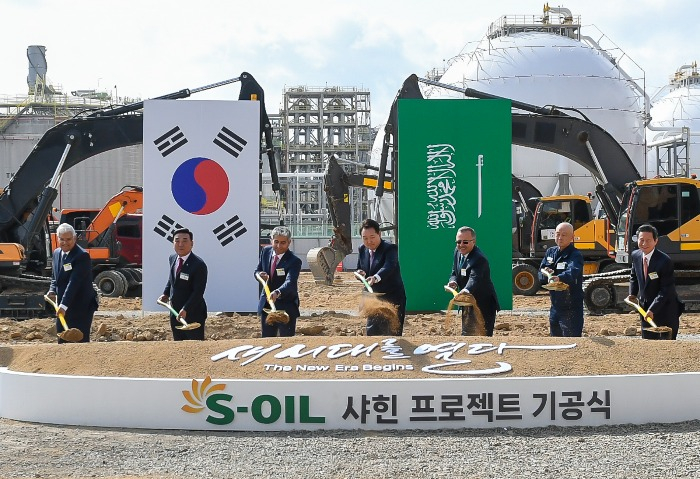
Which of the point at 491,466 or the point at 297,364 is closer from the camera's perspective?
the point at 491,466

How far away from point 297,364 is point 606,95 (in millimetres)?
33485

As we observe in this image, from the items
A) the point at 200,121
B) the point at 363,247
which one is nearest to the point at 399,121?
the point at 200,121

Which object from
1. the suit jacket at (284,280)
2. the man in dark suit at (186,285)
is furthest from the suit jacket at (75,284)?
the suit jacket at (284,280)

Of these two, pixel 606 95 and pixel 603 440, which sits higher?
pixel 606 95

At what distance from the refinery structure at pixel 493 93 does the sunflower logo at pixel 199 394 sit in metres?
17.0

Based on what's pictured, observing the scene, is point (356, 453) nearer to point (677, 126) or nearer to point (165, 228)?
point (165, 228)

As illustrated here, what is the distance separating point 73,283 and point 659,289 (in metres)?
6.03

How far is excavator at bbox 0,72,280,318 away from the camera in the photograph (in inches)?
759

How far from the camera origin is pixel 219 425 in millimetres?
7715

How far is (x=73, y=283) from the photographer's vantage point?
9.97 m

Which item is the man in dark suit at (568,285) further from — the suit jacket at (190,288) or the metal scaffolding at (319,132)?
the metal scaffolding at (319,132)

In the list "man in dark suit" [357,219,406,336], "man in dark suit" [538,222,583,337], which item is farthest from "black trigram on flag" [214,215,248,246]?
"man in dark suit" [538,222,583,337]

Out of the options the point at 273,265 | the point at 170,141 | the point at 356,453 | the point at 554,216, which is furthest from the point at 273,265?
the point at 554,216

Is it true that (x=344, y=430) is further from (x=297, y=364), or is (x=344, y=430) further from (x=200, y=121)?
(x=200, y=121)
